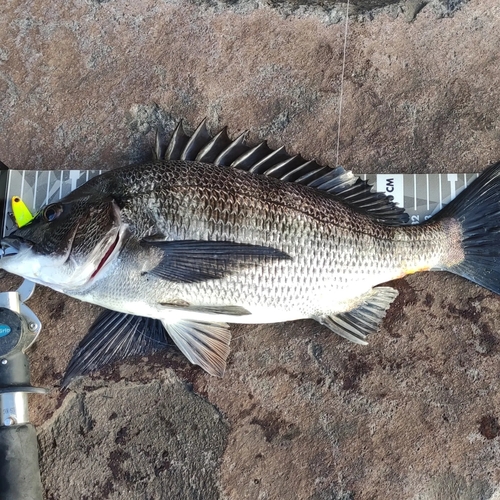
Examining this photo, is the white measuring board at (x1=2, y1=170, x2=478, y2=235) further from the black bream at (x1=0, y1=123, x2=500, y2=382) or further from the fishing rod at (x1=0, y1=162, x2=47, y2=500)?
the fishing rod at (x1=0, y1=162, x2=47, y2=500)

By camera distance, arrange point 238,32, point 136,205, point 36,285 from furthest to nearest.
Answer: point 238,32, point 36,285, point 136,205

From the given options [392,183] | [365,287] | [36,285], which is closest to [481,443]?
[365,287]

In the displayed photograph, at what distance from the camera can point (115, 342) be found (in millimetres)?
2545

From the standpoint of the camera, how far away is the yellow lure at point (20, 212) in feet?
8.65

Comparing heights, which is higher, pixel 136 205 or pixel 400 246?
pixel 136 205

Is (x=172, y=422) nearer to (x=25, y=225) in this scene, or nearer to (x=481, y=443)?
(x=25, y=225)

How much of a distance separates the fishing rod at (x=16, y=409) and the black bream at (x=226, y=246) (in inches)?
9.3

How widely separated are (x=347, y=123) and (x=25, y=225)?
1780 millimetres

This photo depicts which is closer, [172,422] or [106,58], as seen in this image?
[172,422]

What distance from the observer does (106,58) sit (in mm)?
2850

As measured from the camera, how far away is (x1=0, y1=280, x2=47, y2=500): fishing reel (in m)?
2.29

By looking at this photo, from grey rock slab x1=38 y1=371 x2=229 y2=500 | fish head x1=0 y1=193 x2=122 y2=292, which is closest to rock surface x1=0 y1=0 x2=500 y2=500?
grey rock slab x1=38 y1=371 x2=229 y2=500

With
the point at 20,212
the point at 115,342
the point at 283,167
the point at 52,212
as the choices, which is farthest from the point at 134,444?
the point at 283,167

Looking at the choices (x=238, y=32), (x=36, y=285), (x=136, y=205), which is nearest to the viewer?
(x=136, y=205)
